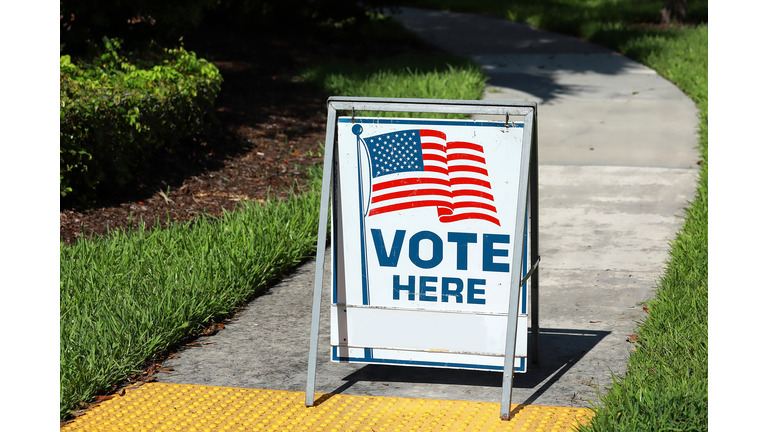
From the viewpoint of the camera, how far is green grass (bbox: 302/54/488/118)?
9.94m

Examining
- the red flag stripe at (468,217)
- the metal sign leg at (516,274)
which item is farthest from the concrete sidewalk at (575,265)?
the red flag stripe at (468,217)

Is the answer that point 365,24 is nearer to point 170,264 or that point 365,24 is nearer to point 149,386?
point 170,264

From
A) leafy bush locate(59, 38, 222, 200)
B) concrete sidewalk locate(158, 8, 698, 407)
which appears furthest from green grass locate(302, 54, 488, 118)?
leafy bush locate(59, 38, 222, 200)

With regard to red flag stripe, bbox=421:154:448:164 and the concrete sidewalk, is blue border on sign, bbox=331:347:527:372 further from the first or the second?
red flag stripe, bbox=421:154:448:164

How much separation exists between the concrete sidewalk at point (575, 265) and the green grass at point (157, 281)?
0.16 metres

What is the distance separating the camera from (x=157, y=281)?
467cm

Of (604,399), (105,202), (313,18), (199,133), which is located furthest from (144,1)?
(604,399)

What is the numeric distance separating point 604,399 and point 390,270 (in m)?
1.09

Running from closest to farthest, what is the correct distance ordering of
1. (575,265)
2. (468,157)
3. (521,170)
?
1. (521,170)
2. (468,157)
3. (575,265)

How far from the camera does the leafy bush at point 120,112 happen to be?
634cm

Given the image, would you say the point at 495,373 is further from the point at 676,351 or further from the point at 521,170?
the point at 521,170

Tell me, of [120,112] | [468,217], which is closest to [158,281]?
[468,217]

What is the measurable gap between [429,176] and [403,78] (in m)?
7.37

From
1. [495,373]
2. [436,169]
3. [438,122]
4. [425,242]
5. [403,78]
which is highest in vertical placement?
[403,78]
